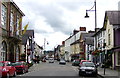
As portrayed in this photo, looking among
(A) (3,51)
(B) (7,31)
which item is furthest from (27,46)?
(A) (3,51)

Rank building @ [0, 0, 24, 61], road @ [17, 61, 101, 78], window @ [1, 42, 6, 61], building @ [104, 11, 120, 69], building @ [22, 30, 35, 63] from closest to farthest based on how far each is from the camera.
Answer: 1. road @ [17, 61, 101, 78]
2. building @ [104, 11, 120, 69]
3. building @ [0, 0, 24, 61]
4. window @ [1, 42, 6, 61]
5. building @ [22, 30, 35, 63]

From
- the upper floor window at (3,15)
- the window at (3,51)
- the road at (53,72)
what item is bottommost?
the road at (53,72)

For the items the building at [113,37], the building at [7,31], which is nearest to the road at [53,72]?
the building at [7,31]

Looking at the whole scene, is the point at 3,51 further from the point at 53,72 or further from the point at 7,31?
the point at 53,72

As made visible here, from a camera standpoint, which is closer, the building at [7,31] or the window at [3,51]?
the building at [7,31]

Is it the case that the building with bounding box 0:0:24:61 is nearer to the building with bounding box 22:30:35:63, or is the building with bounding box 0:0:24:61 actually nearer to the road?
the road

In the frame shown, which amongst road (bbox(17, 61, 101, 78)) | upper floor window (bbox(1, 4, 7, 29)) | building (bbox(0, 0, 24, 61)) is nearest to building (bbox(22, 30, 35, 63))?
building (bbox(0, 0, 24, 61))

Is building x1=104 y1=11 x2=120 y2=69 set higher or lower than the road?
higher

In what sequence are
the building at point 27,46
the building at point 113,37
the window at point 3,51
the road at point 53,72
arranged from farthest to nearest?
the building at point 27,46 < the window at point 3,51 < the building at point 113,37 < the road at point 53,72

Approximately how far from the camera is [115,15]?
3294 cm

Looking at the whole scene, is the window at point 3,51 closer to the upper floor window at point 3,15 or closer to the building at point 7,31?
the building at point 7,31

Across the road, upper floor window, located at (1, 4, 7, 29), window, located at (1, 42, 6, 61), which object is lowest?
the road

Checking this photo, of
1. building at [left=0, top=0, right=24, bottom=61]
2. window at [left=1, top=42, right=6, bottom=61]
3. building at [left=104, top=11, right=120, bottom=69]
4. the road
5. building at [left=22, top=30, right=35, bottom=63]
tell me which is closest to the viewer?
the road

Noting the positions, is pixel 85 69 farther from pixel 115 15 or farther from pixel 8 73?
pixel 115 15
